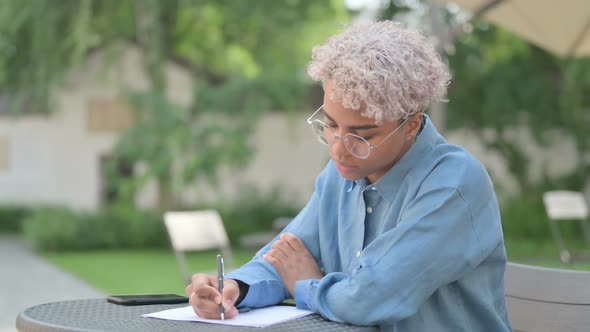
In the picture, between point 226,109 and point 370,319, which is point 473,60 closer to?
point 226,109

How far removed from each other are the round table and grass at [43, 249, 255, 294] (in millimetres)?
9450

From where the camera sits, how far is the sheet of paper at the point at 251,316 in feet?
7.70

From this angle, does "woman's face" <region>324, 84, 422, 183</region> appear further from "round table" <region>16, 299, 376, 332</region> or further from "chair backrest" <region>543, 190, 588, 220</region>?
"chair backrest" <region>543, 190, 588, 220</region>

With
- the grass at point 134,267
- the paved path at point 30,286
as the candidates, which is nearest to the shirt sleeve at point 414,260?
the paved path at point 30,286

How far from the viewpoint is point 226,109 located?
1845 centimetres

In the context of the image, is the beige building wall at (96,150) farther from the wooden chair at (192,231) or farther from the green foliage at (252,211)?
the wooden chair at (192,231)

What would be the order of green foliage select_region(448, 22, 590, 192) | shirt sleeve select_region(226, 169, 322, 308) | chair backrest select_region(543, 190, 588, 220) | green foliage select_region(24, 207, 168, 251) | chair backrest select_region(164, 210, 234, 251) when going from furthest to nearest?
1. green foliage select_region(448, 22, 590, 192)
2. green foliage select_region(24, 207, 168, 251)
3. chair backrest select_region(543, 190, 588, 220)
4. chair backrest select_region(164, 210, 234, 251)
5. shirt sleeve select_region(226, 169, 322, 308)

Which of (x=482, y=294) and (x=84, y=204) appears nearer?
(x=482, y=294)

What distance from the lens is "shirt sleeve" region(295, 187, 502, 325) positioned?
2258 mm

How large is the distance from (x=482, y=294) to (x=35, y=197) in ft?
80.1

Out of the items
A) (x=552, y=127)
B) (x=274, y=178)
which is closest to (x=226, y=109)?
(x=274, y=178)

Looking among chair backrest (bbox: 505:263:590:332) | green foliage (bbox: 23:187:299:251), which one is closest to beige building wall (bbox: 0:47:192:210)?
green foliage (bbox: 23:187:299:251)

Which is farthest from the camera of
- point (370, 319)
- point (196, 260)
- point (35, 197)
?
point (35, 197)

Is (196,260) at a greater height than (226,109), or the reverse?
(226,109)
